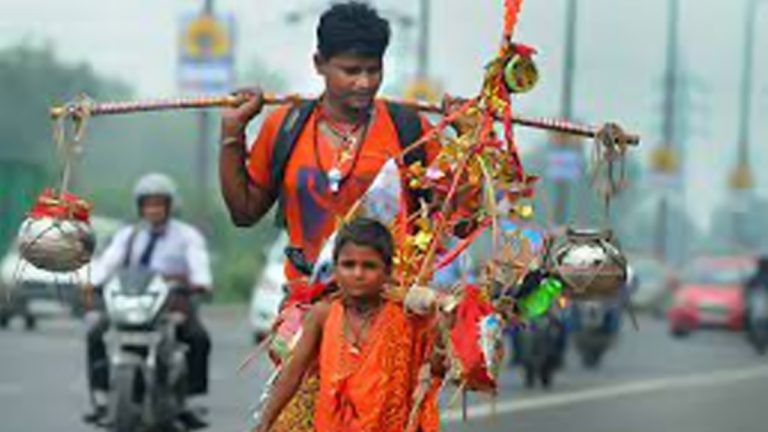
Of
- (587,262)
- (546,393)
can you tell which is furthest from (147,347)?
(546,393)

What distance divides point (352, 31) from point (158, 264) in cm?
862

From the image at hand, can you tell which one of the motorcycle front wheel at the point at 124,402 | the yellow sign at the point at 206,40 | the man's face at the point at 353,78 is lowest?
the motorcycle front wheel at the point at 124,402

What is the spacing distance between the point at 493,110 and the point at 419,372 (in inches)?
32.3

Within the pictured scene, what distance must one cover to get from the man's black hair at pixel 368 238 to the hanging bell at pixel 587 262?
47 cm

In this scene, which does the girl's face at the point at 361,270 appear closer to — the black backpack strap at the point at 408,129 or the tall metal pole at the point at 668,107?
the black backpack strap at the point at 408,129

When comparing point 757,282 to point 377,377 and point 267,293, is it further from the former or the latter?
point 377,377

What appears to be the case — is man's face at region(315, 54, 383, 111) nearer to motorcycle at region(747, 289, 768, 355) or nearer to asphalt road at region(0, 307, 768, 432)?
asphalt road at region(0, 307, 768, 432)

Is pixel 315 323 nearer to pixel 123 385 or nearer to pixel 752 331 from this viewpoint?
pixel 123 385

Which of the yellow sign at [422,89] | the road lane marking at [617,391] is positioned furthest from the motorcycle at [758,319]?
the yellow sign at [422,89]

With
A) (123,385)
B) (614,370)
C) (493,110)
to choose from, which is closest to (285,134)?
(493,110)

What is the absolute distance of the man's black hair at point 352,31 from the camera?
807 cm

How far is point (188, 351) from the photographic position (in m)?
16.3

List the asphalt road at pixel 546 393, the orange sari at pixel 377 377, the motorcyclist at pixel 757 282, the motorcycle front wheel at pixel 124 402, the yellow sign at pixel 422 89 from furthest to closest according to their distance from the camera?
the yellow sign at pixel 422 89
the motorcyclist at pixel 757 282
the asphalt road at pixel 546 393
the motorcycle front wheel at pixel 124 402
the orange sari at pixel 377 377

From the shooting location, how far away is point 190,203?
2721 inches
